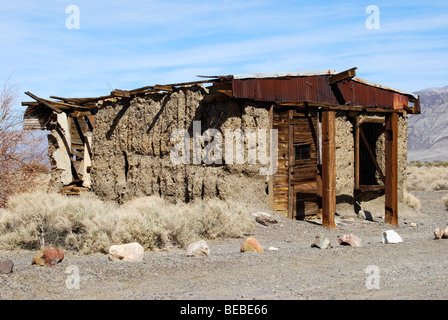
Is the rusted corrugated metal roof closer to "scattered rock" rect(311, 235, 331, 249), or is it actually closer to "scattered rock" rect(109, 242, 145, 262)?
"scattered rock" rect(311, 235, 331, 249)

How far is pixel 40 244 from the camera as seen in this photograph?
9.30 m

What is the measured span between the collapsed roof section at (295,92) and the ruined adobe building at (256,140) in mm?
25

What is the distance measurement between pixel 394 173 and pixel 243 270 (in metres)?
6.39

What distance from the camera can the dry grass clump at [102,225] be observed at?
8898 millimetres

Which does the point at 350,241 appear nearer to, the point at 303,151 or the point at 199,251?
the point at 199,251

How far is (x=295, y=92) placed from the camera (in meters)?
12.4

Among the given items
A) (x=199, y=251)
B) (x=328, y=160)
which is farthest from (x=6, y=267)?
(x=328, y=160)

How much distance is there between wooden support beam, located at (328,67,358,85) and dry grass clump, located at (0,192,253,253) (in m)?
4.13

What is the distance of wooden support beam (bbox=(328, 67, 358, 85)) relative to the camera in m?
12.0

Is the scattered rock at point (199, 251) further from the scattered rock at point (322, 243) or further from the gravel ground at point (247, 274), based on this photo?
the scattered rock at point (322, 243)

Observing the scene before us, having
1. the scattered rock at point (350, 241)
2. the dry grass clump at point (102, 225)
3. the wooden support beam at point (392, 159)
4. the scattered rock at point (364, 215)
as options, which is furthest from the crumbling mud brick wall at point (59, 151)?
the scattered rock at point (350, 241)

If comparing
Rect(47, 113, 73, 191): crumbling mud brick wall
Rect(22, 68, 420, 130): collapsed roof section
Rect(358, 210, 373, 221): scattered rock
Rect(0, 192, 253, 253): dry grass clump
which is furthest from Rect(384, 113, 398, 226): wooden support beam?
Rect(47, 113, 73, 191): crumbling mud brick wall
